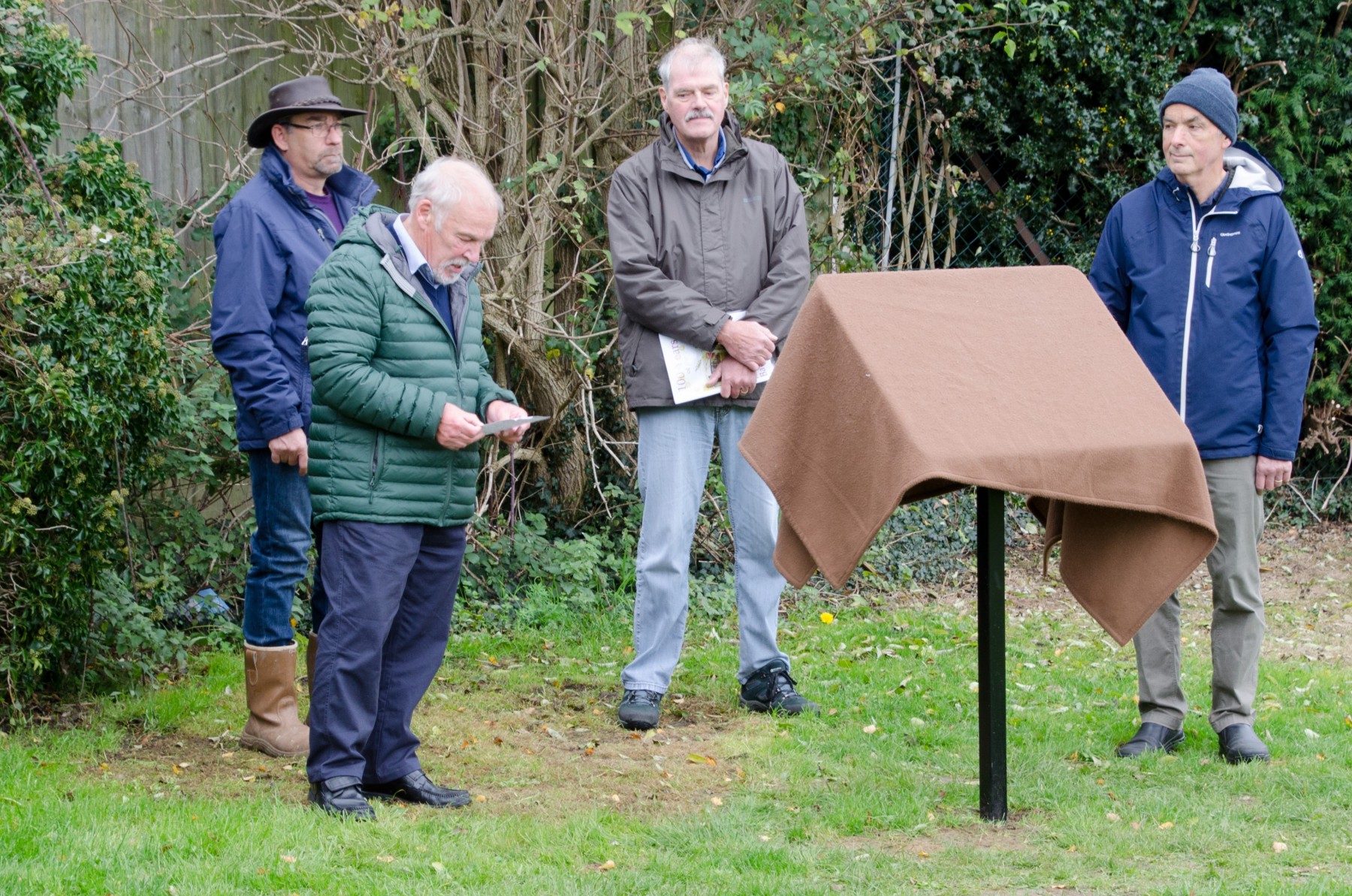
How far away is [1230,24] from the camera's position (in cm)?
859

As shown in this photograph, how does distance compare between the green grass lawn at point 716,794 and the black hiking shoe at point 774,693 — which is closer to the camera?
the green grass lawn at point 716,794

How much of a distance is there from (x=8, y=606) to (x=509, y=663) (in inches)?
83.4

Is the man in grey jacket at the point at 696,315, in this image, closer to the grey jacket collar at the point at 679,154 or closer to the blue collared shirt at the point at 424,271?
the grey jacket collar at the point at 679,154

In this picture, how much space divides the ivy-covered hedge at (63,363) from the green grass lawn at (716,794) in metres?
0.43

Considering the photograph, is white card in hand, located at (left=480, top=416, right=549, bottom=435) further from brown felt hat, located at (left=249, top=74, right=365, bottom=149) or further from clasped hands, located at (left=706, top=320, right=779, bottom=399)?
brown felt hat, located at (left=249, top=74, right=365, bottom=149)

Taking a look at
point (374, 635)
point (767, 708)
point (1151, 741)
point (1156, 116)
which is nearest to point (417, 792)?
point (374, 635)

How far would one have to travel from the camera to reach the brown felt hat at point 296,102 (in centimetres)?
451

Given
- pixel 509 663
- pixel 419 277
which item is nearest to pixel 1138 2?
pixel 509 663

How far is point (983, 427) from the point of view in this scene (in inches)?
131

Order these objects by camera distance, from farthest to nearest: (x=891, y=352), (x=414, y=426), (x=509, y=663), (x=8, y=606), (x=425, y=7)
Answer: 1. (x=425, y=7)
2. (x=509, y=663)
3. (x=8, y=606)
4. (x=414, y=426)
5. (x=891, y=352)

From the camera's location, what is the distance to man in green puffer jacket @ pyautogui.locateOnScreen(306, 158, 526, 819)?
369cm

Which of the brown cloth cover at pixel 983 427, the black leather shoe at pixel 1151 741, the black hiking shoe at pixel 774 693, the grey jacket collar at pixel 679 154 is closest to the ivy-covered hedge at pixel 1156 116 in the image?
the grey jacket collar at pixel 679 154

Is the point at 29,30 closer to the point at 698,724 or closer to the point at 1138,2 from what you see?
the point at 698,724

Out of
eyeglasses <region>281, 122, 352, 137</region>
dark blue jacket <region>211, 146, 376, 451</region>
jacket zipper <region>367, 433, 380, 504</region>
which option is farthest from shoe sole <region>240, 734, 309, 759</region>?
eyeglasses <region>281, 122, 352, 137</region>
